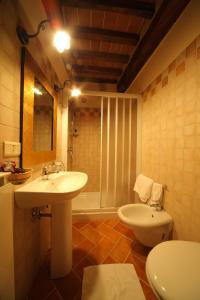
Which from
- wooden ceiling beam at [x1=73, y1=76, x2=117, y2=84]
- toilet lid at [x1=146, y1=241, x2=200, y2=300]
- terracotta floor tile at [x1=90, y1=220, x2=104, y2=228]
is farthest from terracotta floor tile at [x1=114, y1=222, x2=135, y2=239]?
wooden ceiling beam at [x1=73, y1=76, x2=117, y2=84]

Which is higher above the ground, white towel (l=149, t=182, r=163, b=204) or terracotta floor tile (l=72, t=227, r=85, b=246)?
white towel (l=149, t=182, r=163, b=204)

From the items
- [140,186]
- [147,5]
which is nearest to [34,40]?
[147,5]

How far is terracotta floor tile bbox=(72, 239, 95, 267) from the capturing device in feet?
4.41

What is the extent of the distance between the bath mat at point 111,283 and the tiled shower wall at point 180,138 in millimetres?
594

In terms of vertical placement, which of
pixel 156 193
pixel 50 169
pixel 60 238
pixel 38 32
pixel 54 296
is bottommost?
pixel 54 296

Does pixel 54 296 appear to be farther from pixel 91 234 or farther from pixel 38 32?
pixel 38 32

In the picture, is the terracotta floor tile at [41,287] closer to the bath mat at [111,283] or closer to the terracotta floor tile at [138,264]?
the bath mat at [111,283]

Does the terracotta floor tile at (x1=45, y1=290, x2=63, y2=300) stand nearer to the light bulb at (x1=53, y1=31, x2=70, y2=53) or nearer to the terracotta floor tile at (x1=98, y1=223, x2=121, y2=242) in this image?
the terracotta floor tile at (x1=98, y1=223, x2=121, y2=242)

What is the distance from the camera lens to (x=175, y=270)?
0.70 meters

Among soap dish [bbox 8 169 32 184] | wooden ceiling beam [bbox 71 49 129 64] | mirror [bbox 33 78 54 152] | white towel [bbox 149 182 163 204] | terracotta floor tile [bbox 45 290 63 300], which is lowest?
terracotta floor tile [bbox 45 290 63 300]

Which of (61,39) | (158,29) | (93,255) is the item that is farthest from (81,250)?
(158,29)

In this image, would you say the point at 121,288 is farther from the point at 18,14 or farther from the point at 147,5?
the point at 147,5

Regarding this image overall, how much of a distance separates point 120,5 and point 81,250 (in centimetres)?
240

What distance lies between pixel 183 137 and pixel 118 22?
1.32m
